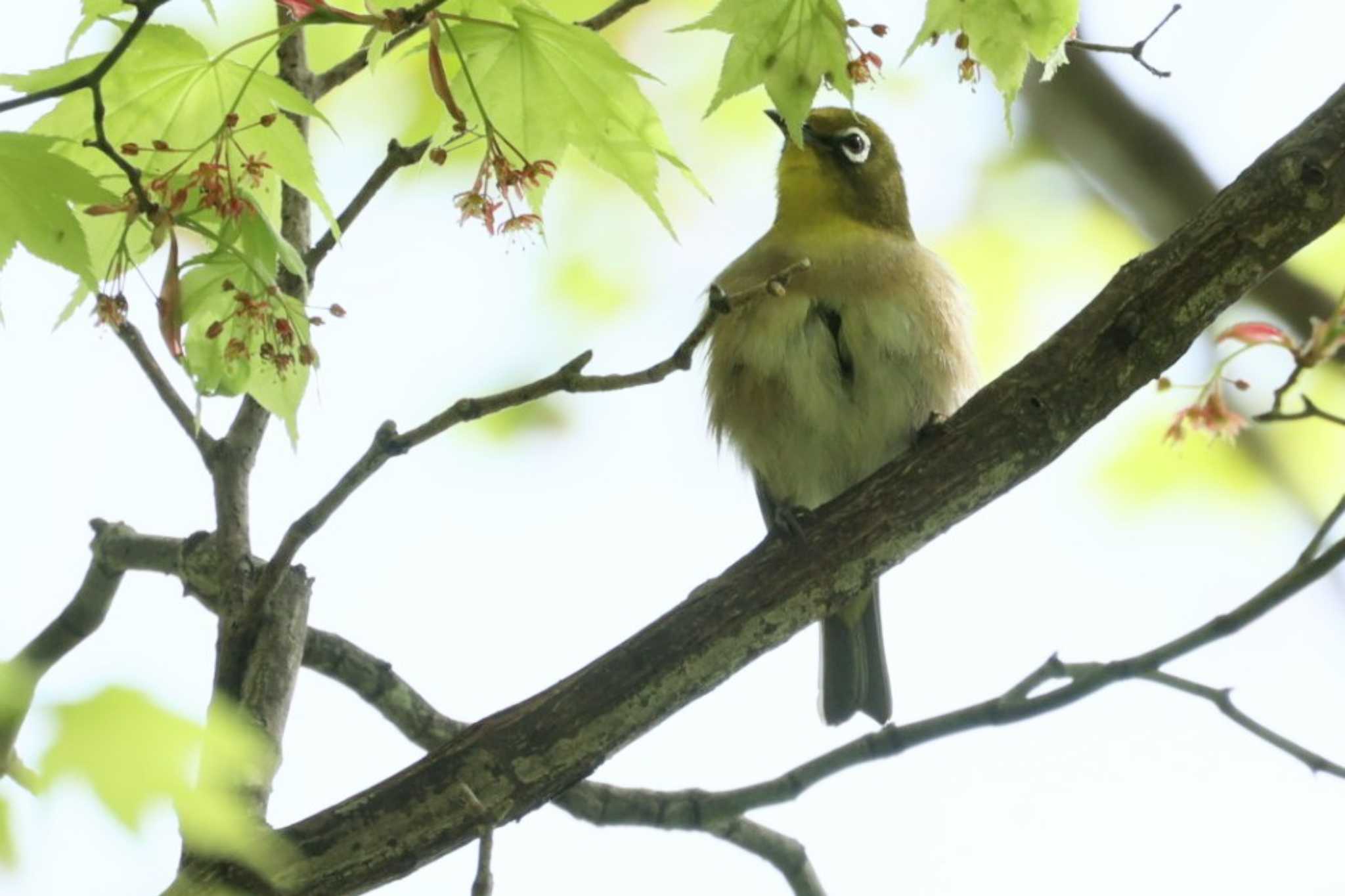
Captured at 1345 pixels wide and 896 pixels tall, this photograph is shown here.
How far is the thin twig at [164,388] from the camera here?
338cm

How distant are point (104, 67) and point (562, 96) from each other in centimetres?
89

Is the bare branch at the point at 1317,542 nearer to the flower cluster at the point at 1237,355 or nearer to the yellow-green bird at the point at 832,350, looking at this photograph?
the flower cluster at the point at 1237,355

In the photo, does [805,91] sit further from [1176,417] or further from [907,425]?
[907,425]

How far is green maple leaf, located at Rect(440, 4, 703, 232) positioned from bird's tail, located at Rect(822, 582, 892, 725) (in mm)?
3439

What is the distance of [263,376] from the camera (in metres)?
3.27

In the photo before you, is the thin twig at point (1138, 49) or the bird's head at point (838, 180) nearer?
the thin twig at point (1138, 49)

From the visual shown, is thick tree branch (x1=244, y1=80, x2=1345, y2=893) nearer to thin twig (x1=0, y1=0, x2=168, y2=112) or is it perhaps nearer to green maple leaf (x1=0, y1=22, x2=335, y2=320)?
green maple leaf (x1=0, y1=22, x2=335, y2=320)

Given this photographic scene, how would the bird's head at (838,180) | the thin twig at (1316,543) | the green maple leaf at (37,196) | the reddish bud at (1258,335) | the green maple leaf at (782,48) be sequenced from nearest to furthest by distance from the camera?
1. the green maple leaf at (37,196)
2. the green maple leaf at (782,48)
3. the thin twig at (1316,543)
4. the reddish bud at (1258,335)
5. the bird's head at (838,180)

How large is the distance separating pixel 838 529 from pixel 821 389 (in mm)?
1699

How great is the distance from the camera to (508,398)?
306cm

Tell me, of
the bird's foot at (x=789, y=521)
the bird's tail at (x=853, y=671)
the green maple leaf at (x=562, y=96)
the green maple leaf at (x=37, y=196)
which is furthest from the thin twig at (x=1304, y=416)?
the green maple leaf at (x=37, y=196)

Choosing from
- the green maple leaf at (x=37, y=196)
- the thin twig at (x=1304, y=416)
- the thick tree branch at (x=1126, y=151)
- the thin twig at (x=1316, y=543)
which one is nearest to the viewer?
the green maple leaf at (x=37, y=196)

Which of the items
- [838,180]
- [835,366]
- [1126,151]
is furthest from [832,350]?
[1126,151]

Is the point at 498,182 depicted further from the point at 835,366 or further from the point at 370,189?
the point at 835,366
